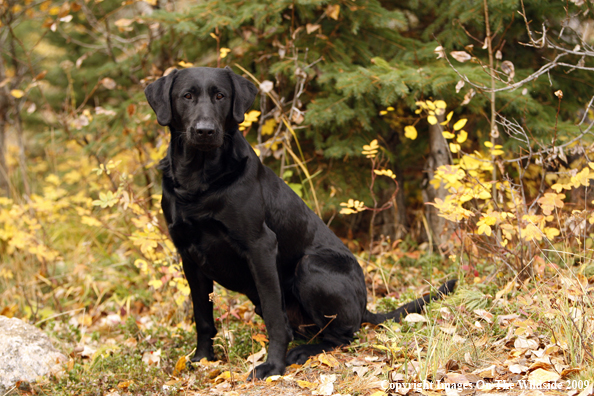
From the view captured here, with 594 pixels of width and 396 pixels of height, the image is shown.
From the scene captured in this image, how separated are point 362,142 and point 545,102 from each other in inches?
68.8

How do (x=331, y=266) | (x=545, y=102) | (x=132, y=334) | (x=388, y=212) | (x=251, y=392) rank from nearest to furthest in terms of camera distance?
(x=251, y=392) → (x=331, y=266) → (x=132, y=334) → (x=545, y=102) → (x=388, y=212)

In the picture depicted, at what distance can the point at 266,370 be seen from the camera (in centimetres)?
254

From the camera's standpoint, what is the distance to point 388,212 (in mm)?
5109

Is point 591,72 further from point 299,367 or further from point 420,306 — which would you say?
point 299,367

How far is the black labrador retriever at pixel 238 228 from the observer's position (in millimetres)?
2535

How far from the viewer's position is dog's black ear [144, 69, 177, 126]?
2.59 m

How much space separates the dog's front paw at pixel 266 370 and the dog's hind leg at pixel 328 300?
6.6 inches

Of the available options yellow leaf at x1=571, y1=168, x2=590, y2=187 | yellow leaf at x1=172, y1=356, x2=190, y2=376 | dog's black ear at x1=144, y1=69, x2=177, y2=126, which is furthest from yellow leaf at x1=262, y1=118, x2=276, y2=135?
yellow leaf at x1=571, y1=168, x2=590, y2=187

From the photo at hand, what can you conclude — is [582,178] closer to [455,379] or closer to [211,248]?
[455,379]

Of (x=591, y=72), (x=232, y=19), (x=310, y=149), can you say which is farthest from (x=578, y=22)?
(x=232, y=19)

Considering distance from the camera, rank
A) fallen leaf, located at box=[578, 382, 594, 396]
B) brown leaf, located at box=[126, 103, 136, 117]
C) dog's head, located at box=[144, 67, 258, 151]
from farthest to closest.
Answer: brown leaf, located at box=[126, 103, 136, 117] < dog's head, located at box=[144, 67, 258, 151] < fallen leaf, located at box=[578, 382, 594, 396]

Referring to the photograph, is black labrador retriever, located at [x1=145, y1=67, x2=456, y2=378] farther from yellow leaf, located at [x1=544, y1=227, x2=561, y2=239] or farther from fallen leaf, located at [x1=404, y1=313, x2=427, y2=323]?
yellow leaf, located at [x1=544, y1=227, x2=561, y2=239]

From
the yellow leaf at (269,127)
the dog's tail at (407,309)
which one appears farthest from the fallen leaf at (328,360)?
the yellow leaf at (269,127)

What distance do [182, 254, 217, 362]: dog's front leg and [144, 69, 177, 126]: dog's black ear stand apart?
3.05 ft
